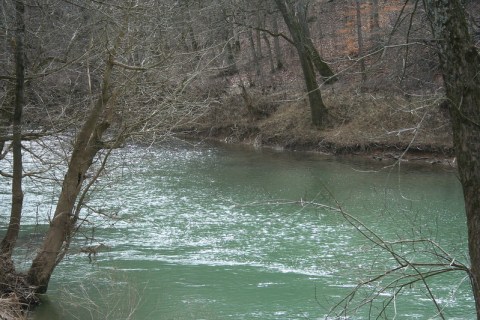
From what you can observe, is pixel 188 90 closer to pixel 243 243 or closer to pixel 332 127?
pixel 243 243

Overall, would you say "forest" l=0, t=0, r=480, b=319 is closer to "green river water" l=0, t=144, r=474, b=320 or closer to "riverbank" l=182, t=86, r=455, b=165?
"riverbank" l=182, t=86, r=455, b=165

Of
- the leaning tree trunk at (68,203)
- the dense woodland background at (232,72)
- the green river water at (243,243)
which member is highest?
the dense woodland background at (232,72)

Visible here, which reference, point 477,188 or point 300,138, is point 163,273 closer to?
point 477,188

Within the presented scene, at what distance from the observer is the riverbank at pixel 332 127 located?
829 inches

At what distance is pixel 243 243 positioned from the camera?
1209 cm

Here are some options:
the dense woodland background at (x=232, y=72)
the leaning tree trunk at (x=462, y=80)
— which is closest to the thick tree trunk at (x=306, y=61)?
the dense woodland background at (x=232, y=72)

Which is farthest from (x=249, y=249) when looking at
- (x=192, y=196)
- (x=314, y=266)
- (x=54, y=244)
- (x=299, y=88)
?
(x=299, y=88)

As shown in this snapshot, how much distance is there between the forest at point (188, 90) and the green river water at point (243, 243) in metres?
0.80

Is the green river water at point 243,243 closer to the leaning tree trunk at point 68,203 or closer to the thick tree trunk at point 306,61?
the leaning tree trunk at point 68,203

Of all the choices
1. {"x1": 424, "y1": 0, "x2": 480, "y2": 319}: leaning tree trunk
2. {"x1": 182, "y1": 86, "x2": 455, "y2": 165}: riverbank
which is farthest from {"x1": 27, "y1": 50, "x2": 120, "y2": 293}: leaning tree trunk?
{"x1": 182, "y1": 86, "x2": 455, "y2": 165}: riverbank

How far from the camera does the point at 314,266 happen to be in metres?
10.5

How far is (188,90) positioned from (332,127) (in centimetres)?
917

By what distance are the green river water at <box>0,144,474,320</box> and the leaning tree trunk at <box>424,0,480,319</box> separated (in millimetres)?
1115

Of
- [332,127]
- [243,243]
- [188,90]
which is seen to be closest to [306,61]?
[332,127]
